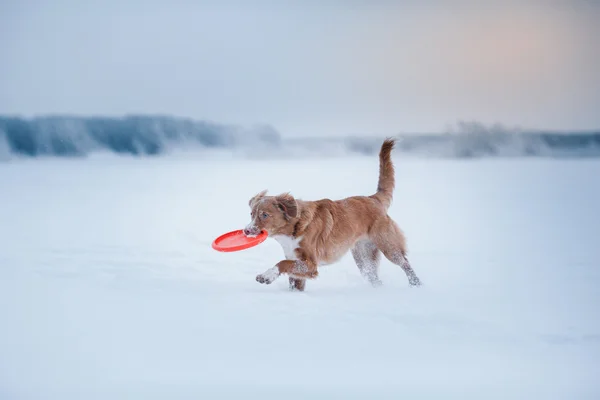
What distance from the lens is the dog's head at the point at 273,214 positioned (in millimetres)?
6895

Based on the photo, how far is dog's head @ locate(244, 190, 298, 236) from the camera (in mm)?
6895

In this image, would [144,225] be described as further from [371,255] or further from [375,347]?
[375,347]

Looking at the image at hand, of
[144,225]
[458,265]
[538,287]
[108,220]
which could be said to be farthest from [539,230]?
[108,220]

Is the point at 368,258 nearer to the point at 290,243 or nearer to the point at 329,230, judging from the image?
the point at 329,230

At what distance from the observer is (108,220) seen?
14383 millimetres

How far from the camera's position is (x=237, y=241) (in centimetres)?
737

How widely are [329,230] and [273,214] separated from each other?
73 cm

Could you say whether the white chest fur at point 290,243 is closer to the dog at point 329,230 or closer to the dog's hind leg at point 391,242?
the dog at point 329,230

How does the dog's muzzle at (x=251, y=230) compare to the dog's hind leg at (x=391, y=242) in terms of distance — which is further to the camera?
the dog's hind leg at (x=391, y=242)

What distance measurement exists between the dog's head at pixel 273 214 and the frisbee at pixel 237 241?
88 millimetres

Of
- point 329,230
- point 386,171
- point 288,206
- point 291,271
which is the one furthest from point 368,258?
point 288,206

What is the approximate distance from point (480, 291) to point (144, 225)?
837 centimetres

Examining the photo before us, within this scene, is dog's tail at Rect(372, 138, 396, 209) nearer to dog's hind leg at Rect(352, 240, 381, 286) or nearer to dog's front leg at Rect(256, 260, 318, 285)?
dog's hind leg at Rect(352, 240, 381, 286)

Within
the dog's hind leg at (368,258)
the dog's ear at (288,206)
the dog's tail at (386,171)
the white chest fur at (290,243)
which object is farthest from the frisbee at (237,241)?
the dog's tail at (386,171)
